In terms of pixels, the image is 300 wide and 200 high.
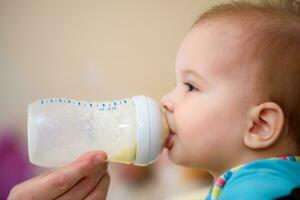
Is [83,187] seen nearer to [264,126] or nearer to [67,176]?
[67,176]

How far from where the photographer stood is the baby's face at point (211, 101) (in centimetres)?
64

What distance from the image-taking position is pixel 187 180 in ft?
4.71

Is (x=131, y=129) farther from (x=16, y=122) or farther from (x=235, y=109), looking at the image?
(x=16, y=122)

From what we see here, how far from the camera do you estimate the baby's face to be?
642mm

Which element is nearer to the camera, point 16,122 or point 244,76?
point 244,76

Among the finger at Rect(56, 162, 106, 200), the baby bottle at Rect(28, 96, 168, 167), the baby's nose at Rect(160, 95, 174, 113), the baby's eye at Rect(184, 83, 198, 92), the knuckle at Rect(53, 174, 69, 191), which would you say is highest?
the baby's eye at Rect(184, 83, 198, 92)

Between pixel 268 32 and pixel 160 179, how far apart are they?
89 cm

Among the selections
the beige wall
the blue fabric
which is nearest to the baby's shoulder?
the blue fabric

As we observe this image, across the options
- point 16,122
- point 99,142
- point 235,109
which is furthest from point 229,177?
point 16,122

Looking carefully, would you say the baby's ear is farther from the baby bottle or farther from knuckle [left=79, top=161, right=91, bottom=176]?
A: knuckle [left=79, top=161, right=91, bottom=176]

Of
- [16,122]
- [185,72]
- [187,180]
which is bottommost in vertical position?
[187,180]

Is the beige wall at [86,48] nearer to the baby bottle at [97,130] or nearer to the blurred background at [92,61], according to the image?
the blurred background at [92,61]

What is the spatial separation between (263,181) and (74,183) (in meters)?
0.32

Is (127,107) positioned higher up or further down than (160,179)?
higher up
